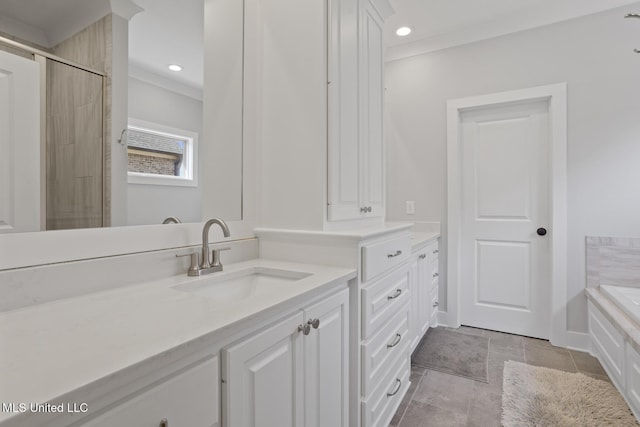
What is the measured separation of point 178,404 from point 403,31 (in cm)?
317

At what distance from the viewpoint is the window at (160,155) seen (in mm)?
1179

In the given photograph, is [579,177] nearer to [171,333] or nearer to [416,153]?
[416,153]

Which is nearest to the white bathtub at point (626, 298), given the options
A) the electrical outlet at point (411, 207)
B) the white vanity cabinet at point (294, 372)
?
the electrical outlet at point (411, 207)

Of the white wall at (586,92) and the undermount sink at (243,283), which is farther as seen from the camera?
the white wall at (586,92)

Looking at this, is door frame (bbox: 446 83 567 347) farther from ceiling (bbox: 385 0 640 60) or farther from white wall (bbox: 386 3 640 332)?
ceiling (bbox: 385 0 640 60)

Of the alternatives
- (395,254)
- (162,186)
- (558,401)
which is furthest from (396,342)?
(162,186)

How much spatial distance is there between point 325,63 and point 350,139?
1.27 feet

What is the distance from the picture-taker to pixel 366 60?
1.81m

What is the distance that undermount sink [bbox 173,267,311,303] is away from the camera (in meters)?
1.20

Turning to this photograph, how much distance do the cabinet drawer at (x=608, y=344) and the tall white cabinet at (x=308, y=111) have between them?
1.66 metres

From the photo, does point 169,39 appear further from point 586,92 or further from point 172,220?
point 586,92

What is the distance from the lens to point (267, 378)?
0.86 metres

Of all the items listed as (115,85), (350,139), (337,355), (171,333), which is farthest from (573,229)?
(115,85)

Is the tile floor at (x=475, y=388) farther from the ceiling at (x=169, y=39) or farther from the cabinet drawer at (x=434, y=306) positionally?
the ceiling at (x=169, y=39)
